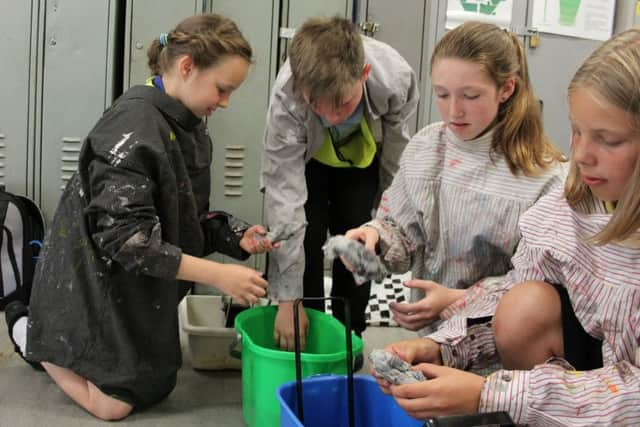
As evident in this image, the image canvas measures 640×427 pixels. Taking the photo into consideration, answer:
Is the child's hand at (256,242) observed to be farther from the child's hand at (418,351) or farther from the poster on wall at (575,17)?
the poster on wall at (575,17)

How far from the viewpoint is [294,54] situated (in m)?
1.60

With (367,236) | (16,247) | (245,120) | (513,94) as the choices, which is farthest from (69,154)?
(513,94)

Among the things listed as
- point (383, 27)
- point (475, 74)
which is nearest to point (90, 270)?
point (475, 74)

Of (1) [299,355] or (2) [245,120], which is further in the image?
(2) [245,120]

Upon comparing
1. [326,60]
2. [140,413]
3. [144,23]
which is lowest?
[140,413]

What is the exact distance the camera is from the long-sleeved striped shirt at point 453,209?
4.68ft

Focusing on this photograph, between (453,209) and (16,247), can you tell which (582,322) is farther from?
(16,247)

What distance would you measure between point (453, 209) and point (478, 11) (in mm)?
1784

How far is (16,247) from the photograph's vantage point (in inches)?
90.4

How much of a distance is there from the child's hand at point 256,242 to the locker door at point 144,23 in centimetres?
106

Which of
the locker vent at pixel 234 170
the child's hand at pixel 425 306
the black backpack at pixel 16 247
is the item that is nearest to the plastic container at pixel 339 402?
the child's hand at pixel 425 306

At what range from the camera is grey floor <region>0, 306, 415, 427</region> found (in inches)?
60.2

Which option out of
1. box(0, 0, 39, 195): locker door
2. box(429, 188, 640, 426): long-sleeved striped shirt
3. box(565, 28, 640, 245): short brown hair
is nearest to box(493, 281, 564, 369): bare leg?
box(429, 188, 640, 426): long-sleeved striped shirt

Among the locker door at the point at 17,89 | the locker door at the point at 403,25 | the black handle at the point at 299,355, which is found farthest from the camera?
the locker door at the point at 403,25
